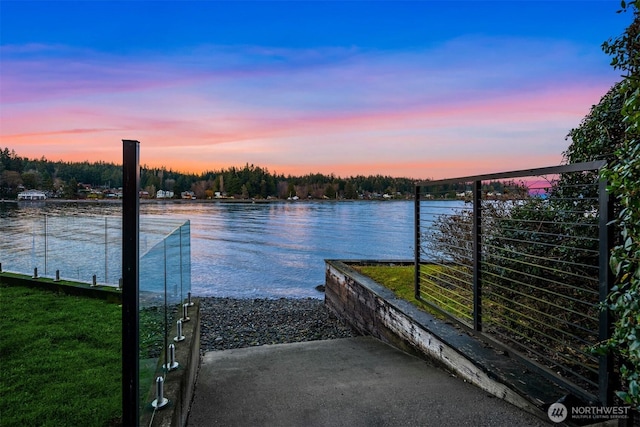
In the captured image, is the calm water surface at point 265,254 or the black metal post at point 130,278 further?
the calm water surface at point 265,254

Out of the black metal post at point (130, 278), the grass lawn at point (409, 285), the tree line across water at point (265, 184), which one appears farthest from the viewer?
the tree line across water at point (265, 184)

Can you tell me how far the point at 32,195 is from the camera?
1487 cm

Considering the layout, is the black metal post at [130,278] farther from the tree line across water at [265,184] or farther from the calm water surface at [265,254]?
the tree line across water at [265,184]

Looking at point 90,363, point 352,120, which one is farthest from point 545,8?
point 352,120

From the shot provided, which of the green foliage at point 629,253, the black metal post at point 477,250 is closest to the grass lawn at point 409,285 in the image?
the black metal post at point 477,250

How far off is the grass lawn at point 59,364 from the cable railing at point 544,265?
2832 millimetres

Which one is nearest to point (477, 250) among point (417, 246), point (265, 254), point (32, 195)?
point (417, 246)

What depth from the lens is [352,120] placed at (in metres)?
17.9

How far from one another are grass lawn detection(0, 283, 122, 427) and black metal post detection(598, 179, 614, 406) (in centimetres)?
283

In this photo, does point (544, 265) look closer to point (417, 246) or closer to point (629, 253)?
point (629, 253)

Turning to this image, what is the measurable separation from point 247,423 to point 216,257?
17.5 meters

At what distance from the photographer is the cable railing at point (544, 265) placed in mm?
2312

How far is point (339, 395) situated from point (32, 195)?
52.5ft

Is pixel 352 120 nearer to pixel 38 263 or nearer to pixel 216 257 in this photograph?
pixel 216 257
